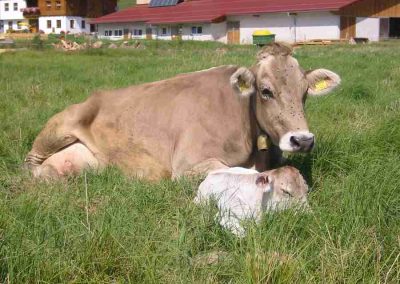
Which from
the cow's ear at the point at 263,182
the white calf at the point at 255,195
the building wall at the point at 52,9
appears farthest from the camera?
the building wall at the point at 52,9

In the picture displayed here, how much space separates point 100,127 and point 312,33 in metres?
40.3

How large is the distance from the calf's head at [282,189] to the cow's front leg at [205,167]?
107 cm

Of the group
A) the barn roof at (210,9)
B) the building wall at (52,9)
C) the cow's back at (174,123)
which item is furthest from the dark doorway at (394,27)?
the cow's back at (174,123)

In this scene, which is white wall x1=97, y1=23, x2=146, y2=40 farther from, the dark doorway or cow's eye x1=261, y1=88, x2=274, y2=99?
cow's eye x1=261, y1=88, x2=274, y2=99

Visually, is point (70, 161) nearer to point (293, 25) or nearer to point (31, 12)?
point (293, 25)

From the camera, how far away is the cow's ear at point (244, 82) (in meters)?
4.78

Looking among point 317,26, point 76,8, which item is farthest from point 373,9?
point 76,8

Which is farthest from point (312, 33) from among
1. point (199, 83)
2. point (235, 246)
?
point (235, 246)

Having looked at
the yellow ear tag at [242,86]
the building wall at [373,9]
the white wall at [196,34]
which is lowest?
the yellow ear tag at [242,86]

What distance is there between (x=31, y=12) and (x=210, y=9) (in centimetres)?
2940

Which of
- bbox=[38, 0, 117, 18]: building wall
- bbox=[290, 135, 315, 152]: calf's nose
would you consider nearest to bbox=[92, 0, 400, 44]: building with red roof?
bbox=[38, 0, 117, 18]: building wall

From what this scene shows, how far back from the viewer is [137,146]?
575 centimetres

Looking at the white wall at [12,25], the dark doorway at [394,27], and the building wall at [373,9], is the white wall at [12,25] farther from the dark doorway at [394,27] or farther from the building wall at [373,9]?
the dark doorway at [394,27]

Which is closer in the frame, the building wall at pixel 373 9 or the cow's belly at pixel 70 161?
the cow's belly at pixel 70 161
